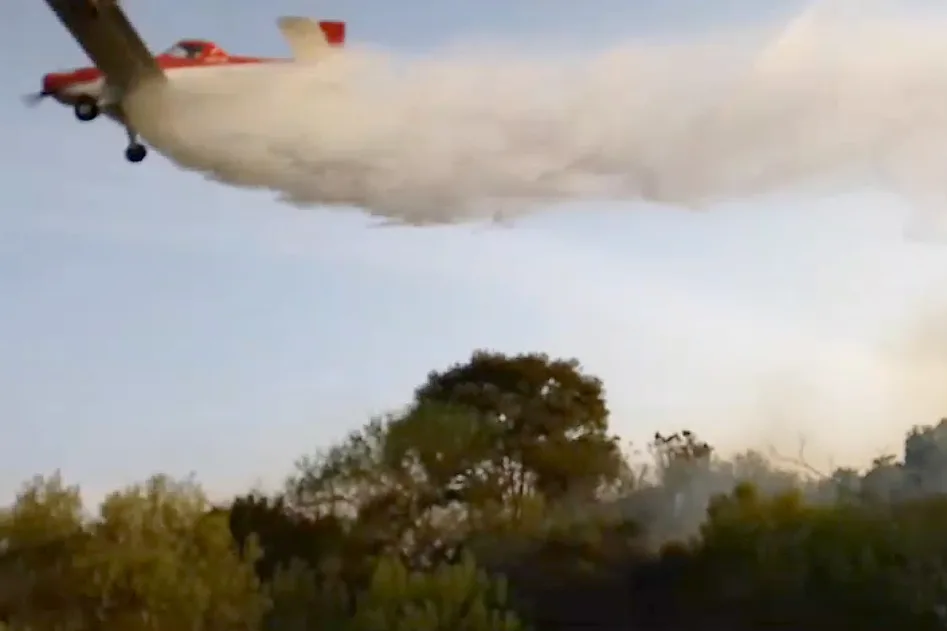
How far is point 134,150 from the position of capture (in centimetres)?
2783

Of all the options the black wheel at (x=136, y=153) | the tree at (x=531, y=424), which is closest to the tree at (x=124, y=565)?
the black wheel at (x=136, y=153)

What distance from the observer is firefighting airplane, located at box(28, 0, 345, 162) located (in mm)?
26766

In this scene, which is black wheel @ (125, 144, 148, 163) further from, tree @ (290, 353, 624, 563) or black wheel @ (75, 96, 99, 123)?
tree @ (290, 353, 624, 563)

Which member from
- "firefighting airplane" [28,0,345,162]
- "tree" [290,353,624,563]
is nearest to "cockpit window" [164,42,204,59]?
"firefighting airplane" [28,0,345,162]

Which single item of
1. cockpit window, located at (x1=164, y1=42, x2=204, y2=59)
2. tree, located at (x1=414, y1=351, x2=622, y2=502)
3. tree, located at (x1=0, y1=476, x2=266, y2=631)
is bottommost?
tree, located at (x1=0, y1=476, x2=266, y2=631)

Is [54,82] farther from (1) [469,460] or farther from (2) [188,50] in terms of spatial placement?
(1) [469,460]

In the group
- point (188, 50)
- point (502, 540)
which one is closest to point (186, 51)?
point (188, 50)

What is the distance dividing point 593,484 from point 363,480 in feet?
37.7

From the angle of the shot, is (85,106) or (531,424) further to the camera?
(531,424)

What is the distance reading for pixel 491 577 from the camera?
39.6 m

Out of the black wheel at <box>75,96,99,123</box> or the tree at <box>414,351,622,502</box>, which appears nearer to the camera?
the black wheel at <box>75,96,99,123</box>

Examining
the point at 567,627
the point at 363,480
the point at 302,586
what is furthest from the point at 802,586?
the point at 363,480

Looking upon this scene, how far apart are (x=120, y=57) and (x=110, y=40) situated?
540 millimetres

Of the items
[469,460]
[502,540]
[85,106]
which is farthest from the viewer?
[469,460]
